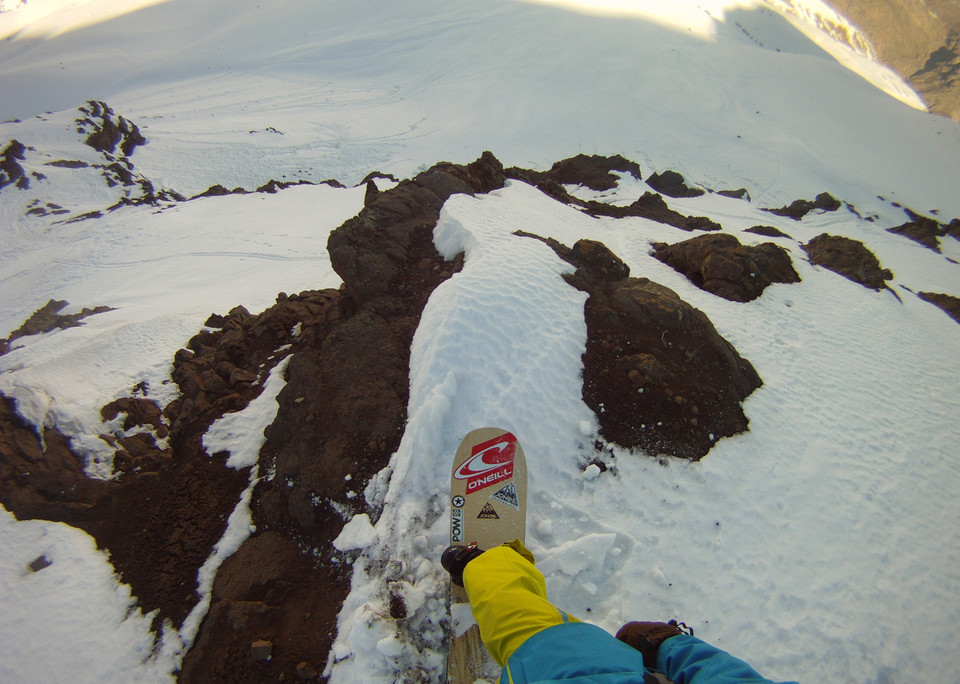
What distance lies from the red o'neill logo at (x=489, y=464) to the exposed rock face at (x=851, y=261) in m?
11.7

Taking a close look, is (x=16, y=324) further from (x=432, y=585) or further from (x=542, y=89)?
(x=542, y=89)

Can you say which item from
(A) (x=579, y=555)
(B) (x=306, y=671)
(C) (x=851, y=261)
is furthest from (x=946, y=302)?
(B) (x=306, y=671)

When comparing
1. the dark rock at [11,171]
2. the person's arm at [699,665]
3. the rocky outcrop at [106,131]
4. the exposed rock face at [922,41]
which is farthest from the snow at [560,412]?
the exposed rock face at [922,41]

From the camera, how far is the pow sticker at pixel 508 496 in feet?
13.7

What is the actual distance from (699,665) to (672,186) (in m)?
20.1

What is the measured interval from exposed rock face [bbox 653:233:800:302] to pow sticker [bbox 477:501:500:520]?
6926 mm

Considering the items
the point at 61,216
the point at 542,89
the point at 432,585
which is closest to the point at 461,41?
the point at 542,89

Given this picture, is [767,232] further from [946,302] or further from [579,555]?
[579,555]

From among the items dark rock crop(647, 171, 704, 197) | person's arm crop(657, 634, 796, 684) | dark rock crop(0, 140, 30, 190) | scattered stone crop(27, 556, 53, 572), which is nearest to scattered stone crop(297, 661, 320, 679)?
person's arm crop(657, 634, 796, 684)

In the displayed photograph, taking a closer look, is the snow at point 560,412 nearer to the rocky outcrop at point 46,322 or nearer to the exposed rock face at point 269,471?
the exposed rock face at point 269,471

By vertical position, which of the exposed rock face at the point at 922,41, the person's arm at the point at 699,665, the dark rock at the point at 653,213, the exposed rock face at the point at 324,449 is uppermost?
the person's arm at the point at 699,665

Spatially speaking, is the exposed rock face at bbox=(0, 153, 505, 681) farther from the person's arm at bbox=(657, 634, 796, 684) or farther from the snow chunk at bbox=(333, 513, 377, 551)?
the person's arm at bbox=(657, 634, 796, 684)

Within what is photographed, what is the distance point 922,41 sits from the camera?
169 ft

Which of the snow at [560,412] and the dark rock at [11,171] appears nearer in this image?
the snow at [560,412]
